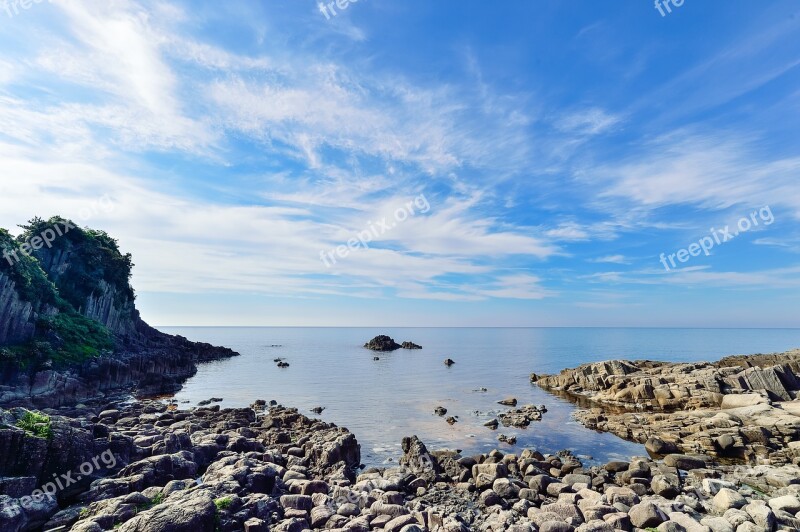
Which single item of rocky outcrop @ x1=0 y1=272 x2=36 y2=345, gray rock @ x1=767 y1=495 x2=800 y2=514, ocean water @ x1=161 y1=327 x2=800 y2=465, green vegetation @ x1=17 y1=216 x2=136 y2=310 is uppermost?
green vegetation @ x1=17 y1=216 x2=136 y2=310

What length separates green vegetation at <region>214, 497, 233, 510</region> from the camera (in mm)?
14993

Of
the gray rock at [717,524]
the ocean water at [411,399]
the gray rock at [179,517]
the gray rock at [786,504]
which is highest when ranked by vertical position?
the gray rock at [179,517]

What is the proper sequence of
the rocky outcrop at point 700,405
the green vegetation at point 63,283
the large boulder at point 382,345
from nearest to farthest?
the rocky outcrop at point 700,405
the green vegetation at point 63,283
the large boulder at point 382,345

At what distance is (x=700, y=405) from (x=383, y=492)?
41.1m

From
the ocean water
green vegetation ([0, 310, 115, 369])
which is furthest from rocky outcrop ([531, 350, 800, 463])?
green vegetation ([0, 310, 115, 369])

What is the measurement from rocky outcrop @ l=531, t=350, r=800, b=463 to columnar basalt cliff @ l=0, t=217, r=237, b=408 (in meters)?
58.8

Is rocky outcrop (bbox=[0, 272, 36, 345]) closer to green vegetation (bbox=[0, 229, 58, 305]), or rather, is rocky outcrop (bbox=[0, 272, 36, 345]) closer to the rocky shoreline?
green vegetation (bbox=[0, 229, 58, 305])

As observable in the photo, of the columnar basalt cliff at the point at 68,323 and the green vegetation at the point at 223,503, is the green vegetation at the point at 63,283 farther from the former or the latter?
the green vegetation at the point at 223,503

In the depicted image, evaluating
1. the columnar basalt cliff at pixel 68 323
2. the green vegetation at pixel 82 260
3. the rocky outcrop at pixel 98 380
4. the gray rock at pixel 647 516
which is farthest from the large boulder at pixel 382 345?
the gray rock at pixel 647 516

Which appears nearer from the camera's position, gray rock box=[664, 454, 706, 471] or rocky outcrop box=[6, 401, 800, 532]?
rocky outcrop box=[6, 401, 800, 532]

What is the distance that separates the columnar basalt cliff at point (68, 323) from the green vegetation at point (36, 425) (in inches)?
1039

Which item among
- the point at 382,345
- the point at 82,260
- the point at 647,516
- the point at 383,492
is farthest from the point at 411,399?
the point at 382,345

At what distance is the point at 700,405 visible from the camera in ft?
139

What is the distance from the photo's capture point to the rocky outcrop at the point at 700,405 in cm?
2908
